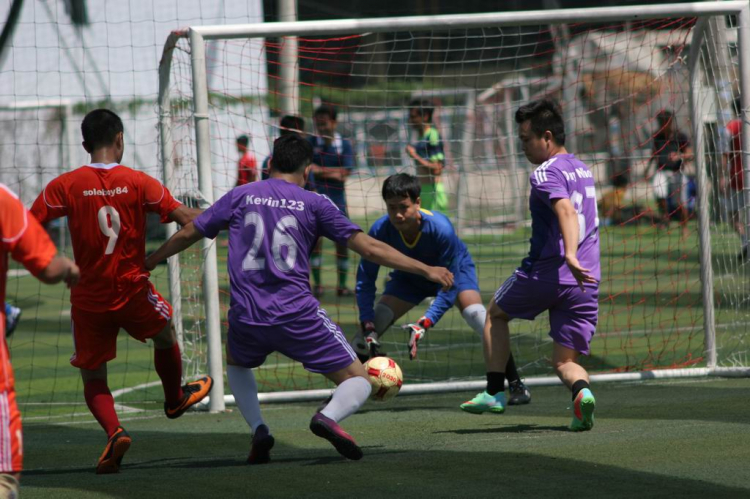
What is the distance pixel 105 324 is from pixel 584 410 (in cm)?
273

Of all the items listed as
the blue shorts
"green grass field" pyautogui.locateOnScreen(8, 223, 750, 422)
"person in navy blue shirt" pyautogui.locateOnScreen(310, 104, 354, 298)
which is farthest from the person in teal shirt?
the blue shorts

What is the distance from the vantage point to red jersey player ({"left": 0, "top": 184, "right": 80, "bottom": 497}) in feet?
11.3

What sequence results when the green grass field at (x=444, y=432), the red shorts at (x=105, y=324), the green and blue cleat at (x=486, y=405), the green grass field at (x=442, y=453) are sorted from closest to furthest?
1. the green grass field at (x=442, y=453)
2. the green grass field at (x=444, y=432)
3. the red shorts at (x=105, y=324)
4. the green and blue cleat at (x=486, y=405)

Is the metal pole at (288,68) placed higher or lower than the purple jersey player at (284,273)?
higher

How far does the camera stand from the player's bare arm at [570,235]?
18.0ft

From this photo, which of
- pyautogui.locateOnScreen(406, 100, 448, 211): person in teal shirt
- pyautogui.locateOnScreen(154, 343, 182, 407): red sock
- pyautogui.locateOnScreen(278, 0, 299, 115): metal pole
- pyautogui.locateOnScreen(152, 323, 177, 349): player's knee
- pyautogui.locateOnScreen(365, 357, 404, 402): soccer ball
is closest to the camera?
pyautogui.locateOnScreen(152, 323, 177, 349): player's knee

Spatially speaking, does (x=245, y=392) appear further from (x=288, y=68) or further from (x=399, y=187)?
(x=288, y=68)

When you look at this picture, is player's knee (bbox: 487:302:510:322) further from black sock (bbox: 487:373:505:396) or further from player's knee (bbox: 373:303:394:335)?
player's knee (bbox: 373:303:394:335)

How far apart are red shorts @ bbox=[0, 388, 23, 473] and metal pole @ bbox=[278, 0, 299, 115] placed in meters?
6.05

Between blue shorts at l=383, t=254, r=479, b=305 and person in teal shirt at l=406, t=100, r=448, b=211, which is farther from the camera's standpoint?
person in teal shirt at l=406, t=100, r=448, b=211

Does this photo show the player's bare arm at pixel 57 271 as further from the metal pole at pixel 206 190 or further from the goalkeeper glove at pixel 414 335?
the metal pole at pixel 206 190

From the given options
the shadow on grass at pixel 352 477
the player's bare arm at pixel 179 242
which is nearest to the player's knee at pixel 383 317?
the shadow on grass at pixel 352 477

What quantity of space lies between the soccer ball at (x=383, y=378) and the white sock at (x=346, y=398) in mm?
910

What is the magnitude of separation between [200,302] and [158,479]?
135 inches
